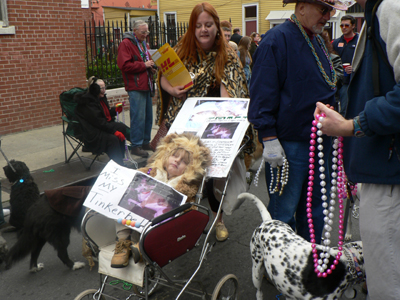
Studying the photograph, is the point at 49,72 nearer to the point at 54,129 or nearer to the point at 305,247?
the point at 54,129

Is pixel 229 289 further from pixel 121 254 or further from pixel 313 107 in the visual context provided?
pixel 313 107

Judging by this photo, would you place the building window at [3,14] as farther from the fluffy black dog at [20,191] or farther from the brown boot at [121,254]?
the brown boot at [121,254]

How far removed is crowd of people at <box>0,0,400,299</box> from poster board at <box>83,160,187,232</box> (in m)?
0.07

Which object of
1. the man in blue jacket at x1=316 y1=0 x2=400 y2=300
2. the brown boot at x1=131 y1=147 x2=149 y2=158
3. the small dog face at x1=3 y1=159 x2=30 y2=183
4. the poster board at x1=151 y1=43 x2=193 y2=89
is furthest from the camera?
the brown boot at x1=131 y1=147 x2=149 y2=158

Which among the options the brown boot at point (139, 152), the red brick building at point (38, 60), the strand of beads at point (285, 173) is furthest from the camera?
the red brick building at point (38, 60)

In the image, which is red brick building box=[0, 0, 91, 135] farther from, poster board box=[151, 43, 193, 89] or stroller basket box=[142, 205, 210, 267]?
stroller basket box=[142, 205, 210, 267]

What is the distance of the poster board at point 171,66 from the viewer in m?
3.42

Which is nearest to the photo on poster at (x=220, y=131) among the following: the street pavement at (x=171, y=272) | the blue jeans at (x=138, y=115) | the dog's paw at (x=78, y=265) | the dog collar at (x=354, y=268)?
the street pavement at (x=171, y=272)

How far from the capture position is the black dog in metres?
3.21

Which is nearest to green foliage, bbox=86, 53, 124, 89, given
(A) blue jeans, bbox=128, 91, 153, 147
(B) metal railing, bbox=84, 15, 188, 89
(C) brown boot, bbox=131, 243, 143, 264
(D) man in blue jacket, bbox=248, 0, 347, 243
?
(B) metal railing, bbox=84, 15, 188, 89

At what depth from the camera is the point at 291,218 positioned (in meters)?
2.92

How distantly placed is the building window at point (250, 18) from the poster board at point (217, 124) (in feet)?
72.6

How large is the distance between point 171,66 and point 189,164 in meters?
1.07

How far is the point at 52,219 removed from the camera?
3211 mm
